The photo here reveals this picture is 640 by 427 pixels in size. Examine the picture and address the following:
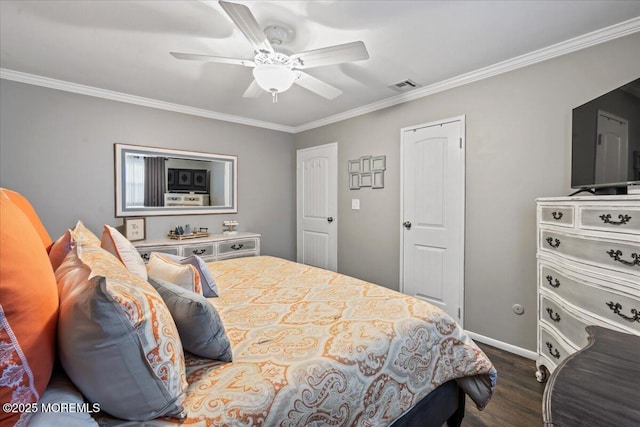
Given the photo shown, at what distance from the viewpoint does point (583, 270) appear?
153 centimetres

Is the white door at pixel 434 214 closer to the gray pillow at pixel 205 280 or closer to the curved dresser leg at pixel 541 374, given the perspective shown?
the curved dresser leg at pixel 541 374

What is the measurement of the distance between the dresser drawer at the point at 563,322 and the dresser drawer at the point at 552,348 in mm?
67

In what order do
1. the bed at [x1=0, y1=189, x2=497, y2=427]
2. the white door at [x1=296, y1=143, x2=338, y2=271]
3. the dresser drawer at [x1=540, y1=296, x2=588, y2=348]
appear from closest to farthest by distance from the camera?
the bed at [x1=0, y1=189, x2=497, y2=427]
the dresser drawer at [x1=540, y1=296, x2=588, y2=348]
the white door at [x1=296, y1=143, x2=338, y2=271]

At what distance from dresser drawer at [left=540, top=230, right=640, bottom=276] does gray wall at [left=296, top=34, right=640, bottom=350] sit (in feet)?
1.96

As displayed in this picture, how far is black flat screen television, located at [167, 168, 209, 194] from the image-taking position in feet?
11.3

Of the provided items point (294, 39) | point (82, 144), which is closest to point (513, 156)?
point (294, 39)

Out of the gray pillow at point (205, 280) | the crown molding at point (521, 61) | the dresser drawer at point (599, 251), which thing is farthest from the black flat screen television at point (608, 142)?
the gray pillow at point (205, 280)

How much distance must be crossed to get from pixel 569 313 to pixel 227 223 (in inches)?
136

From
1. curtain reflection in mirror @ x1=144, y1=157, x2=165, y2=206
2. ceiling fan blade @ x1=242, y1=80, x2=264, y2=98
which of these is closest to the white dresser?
ceiling fan blade @ x1=242, y1=80, x2=264, y2=98

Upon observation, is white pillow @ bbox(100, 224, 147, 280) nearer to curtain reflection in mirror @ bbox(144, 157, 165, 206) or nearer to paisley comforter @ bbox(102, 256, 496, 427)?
paisley comforter @ bbox(102, 256, 496, 427)

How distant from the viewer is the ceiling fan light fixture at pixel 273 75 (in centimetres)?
186

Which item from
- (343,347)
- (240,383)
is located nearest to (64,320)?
(240,383)

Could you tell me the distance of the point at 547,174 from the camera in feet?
7.31

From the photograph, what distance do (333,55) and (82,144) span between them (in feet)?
9.07
